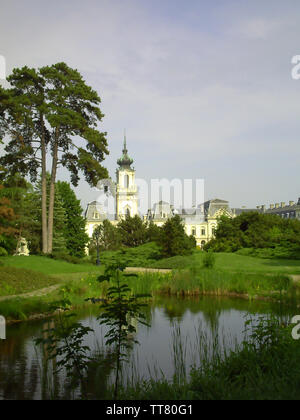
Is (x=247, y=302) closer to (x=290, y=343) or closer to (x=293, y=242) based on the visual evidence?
(x=290, y=343)

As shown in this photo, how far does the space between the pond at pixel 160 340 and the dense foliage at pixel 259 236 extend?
1493 cm

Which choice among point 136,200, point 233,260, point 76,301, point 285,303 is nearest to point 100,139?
point 233,260

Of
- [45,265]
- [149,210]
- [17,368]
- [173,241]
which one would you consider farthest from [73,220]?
[149,210]

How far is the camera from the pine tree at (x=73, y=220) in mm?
41875

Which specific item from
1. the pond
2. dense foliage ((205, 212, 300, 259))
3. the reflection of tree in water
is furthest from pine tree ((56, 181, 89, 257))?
the reflection of tree in water

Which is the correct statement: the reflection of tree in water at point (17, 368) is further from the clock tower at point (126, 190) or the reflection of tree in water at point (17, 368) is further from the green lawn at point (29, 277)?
the clock tower at point (126, 190)

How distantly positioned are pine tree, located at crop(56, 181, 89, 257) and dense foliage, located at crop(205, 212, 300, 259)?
1376cm

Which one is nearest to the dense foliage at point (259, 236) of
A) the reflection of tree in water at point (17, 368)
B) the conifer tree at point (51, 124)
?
the conifer tree at point (51, 124)

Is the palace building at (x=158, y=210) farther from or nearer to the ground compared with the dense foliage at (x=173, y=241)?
farther from the ground

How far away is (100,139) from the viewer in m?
25.1

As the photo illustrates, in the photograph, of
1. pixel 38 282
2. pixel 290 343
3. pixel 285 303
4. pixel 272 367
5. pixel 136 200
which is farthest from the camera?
pixel 136 200

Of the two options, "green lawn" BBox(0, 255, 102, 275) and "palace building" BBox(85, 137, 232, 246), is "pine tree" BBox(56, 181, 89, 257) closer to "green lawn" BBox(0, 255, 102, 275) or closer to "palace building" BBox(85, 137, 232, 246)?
"green lawn" BBox(0, 255, 102, 275)

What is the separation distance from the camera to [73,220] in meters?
42.4

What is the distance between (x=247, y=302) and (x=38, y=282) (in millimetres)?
7371
